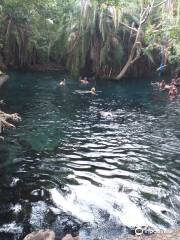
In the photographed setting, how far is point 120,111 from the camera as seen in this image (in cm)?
2322

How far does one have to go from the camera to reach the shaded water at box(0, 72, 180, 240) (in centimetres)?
1004

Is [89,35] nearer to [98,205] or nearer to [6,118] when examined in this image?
[6,118]

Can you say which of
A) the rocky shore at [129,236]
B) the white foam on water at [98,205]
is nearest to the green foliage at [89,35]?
the white foam on water at [98,205]

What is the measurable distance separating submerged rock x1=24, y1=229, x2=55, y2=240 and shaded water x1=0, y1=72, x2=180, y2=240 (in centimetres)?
55

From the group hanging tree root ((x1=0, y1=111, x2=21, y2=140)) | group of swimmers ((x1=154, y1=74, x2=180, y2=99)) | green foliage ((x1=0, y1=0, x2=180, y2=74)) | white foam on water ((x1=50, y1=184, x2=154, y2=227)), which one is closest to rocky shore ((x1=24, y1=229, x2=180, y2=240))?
white foam on water ((x1=50, y1=184, x2=154, y2=227))

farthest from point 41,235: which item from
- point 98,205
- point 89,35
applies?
point 89,35

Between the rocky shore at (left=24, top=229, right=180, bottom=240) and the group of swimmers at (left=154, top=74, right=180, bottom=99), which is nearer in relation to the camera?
the rocky shore at (left=24, top=229, right=180, bottom=240)

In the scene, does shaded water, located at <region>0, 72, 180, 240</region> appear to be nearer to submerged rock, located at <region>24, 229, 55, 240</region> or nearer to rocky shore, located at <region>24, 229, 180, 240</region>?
rocky shore, located at <region>24, 229, 180, 240</region>

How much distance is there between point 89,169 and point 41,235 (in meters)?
4.91

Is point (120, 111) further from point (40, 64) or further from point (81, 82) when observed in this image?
point (40, 64)

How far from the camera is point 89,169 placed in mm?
13328

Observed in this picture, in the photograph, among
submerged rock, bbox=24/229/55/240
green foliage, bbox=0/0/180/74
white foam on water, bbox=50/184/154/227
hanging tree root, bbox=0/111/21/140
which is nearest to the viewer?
submerged rock, bbox=24/229/55/240

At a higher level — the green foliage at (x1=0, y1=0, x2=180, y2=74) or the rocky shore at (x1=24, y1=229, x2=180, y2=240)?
the green foliage at (x1=0, y1=0, x2=180, y2=74)

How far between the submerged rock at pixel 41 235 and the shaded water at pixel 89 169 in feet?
1.80
